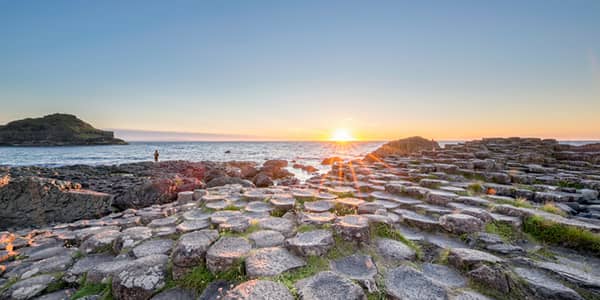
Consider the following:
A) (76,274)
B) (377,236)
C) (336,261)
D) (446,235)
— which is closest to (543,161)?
(446,235)

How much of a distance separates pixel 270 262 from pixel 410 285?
1461 millimetres

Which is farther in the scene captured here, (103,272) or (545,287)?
(103,272)

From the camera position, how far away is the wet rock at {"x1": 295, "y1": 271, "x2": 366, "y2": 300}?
77.1 inches

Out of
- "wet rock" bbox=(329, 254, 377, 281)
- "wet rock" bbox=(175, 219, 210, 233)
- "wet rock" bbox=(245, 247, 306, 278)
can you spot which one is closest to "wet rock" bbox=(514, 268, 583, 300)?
"wet rock" bbox=(329, 254, 377, 281)

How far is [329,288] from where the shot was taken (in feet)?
6.78

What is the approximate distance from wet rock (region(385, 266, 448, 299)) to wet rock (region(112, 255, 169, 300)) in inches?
95.3

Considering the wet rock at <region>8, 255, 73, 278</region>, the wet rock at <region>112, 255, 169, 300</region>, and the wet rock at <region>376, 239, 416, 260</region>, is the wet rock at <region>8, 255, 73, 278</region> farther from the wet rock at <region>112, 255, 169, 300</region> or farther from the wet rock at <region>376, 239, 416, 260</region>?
the wet rock at <region>376, 239, 416, 260</region>

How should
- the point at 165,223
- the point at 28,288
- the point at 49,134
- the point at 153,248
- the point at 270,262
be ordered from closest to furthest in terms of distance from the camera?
the point at 270,262 < the point at 28,288 < the point at 153,248 < the point at 165,223 < the point at 49,134

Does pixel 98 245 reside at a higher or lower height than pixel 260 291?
lower

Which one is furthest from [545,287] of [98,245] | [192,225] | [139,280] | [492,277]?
A: [98,245]

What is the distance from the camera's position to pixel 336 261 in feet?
8.48

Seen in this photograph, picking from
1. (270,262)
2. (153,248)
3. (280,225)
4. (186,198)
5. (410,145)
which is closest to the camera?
(270,262)

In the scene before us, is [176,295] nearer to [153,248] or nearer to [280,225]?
[153,248]

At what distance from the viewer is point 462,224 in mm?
3166
